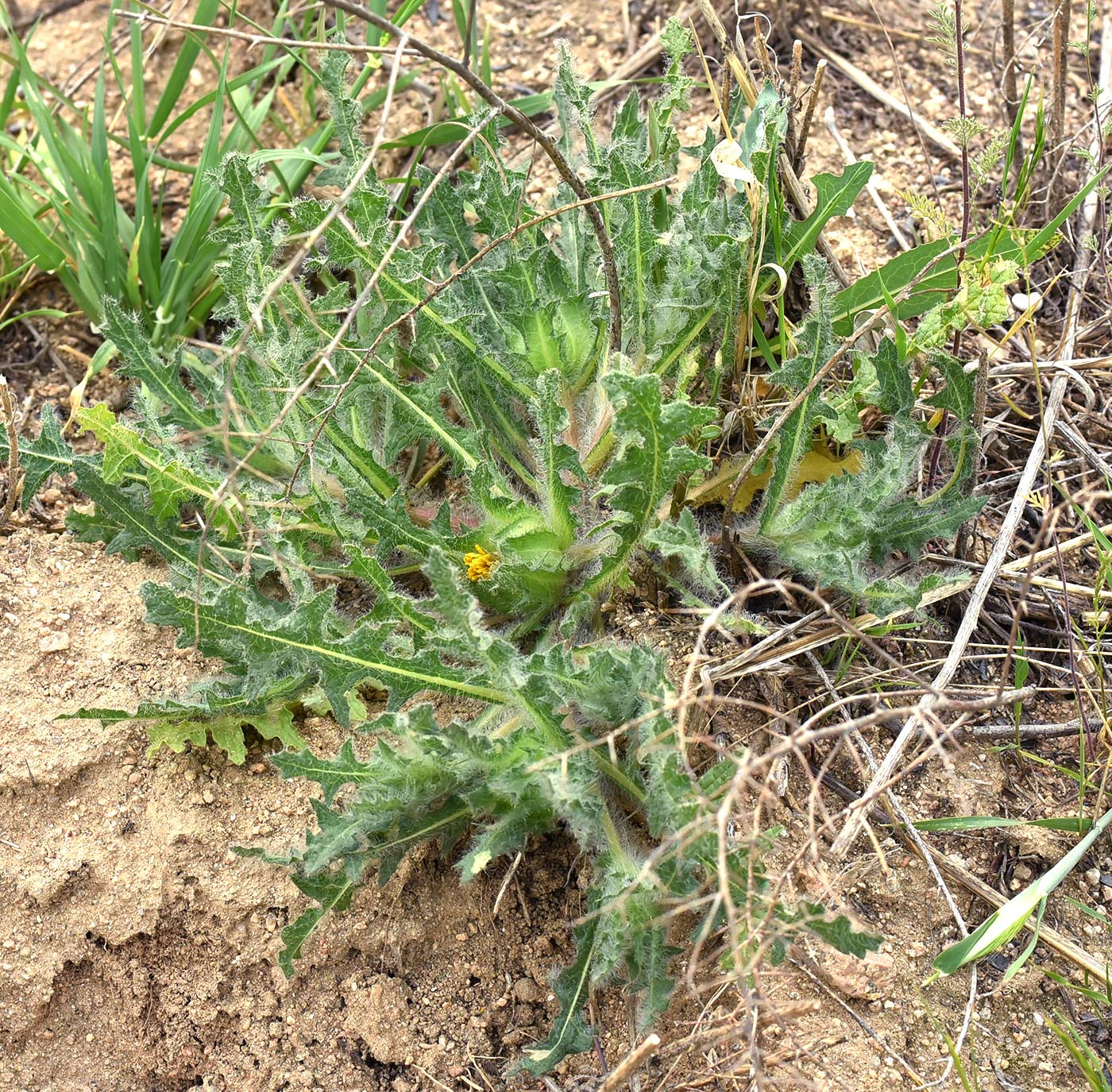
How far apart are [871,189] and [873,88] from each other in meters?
0.53

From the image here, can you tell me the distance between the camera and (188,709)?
243 centimetres

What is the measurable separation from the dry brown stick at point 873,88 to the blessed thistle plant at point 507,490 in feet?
3.22

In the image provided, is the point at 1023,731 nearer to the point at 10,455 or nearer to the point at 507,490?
the point at 507,490

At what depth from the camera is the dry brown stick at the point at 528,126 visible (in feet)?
5.61

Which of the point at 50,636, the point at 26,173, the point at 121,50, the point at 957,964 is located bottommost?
the point at 957,964

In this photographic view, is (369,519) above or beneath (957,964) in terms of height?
above

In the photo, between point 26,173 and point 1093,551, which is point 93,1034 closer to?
point 1093,551

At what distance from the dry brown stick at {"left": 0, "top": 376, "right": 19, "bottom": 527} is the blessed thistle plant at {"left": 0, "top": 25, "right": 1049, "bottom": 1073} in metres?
0.04

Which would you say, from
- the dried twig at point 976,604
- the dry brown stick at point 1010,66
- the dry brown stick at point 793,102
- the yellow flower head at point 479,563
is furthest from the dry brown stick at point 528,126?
the dry brown stick at point 1010,66

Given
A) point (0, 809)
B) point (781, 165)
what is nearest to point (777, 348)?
point (781, 165)

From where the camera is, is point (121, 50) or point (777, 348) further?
point (121, 50)

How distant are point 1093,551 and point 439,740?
5.43 ft

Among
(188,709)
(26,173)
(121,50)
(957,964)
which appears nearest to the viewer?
(957,964)

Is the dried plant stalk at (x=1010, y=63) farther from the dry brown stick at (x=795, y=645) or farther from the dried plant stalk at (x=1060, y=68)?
the dry brown stick at (x=795, y=645)
